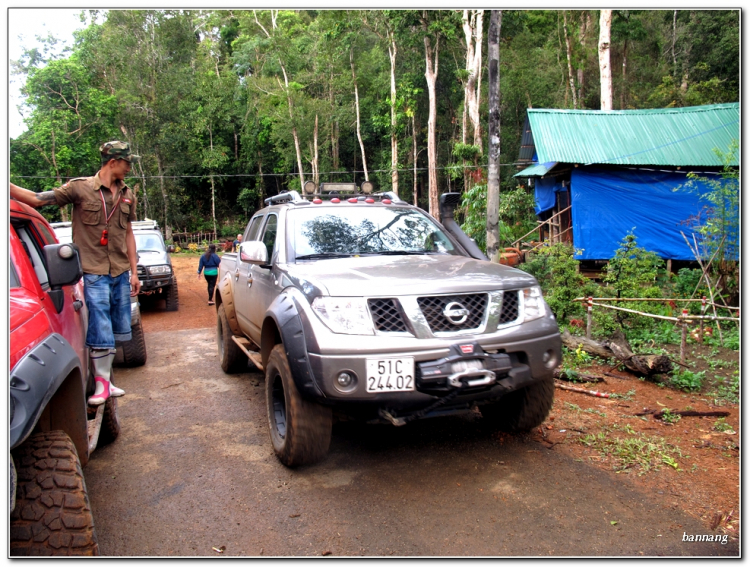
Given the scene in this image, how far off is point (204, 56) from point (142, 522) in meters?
47.6

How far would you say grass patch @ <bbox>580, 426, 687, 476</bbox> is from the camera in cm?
384

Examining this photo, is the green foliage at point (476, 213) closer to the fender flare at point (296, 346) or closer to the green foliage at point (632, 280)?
the green foliage at point (632, 280)

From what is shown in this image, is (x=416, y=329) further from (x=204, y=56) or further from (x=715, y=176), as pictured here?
(x=204, y=56)

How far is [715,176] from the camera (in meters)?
14.6

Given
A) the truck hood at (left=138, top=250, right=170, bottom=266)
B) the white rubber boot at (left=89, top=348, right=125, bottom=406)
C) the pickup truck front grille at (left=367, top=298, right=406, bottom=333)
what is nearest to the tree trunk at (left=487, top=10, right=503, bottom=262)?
the pickup truck front grille at (left=367, top=298, right=406, bottom=333)

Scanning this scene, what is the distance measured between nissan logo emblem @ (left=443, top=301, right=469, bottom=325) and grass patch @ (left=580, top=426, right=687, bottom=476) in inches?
61.9

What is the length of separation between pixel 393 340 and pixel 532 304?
1.08 m

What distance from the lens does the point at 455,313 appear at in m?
3.39

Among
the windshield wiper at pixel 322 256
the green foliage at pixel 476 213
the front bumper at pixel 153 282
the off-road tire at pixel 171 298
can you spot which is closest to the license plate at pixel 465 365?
the windshield wiper at pixel 322 256

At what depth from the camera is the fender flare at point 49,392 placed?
2.09 m

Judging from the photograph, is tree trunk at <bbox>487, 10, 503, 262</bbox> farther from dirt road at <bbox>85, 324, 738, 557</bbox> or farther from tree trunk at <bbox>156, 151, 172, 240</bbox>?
tree trunk at <bbox>156, 151, 172, 240</bbox>

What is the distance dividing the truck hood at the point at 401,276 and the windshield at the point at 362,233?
0.23m

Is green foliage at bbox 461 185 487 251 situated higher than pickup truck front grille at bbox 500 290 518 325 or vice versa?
green foliage at bbox 461 185 487 251

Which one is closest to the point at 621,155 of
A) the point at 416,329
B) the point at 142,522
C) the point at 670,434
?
the point at 670,434
